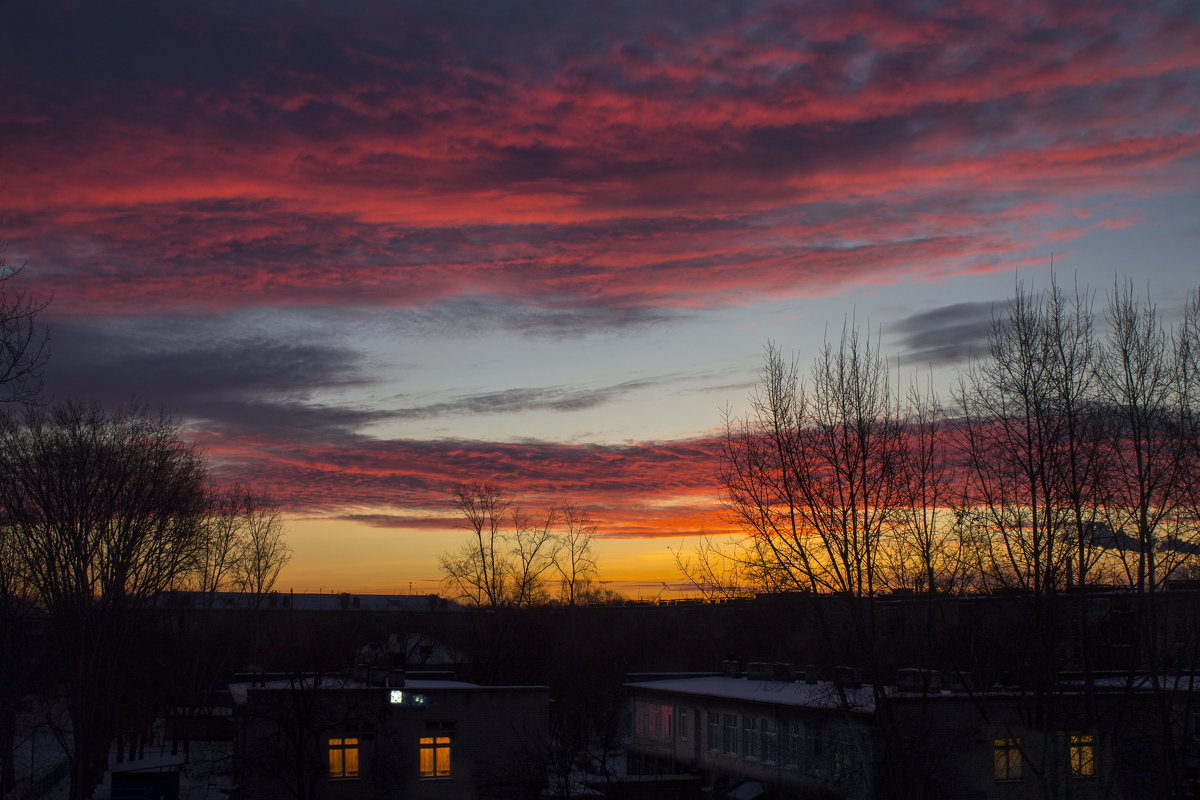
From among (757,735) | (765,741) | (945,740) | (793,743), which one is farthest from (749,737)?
(945,740)

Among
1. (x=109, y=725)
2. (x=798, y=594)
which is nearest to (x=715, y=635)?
(x=109, y=725)

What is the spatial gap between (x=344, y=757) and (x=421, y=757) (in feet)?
9.10

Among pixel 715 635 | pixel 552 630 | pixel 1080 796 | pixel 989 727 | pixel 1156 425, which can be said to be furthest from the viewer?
pixel 715 635

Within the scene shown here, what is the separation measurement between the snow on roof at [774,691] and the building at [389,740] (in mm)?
8538

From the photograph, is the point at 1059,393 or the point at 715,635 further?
the point at 715,635

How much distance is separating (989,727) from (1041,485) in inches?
392

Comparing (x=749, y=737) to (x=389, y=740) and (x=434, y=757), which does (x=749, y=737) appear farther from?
(x=389, y=740)

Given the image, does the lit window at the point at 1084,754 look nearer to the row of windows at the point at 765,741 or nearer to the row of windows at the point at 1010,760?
the row of windows at the point at 1010,760

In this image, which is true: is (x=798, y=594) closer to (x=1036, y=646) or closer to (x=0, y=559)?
(x=1036, y=646)

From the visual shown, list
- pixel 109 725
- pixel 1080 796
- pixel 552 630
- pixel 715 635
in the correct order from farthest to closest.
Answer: pixel 715 635 < pixel 552 630 < pixel 109 725 < pixel 1080 796

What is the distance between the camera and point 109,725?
38.5m

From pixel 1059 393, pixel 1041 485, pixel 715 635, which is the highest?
pixel 1059 393

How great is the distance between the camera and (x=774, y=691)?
128 ft

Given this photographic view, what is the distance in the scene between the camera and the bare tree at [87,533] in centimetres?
3053
